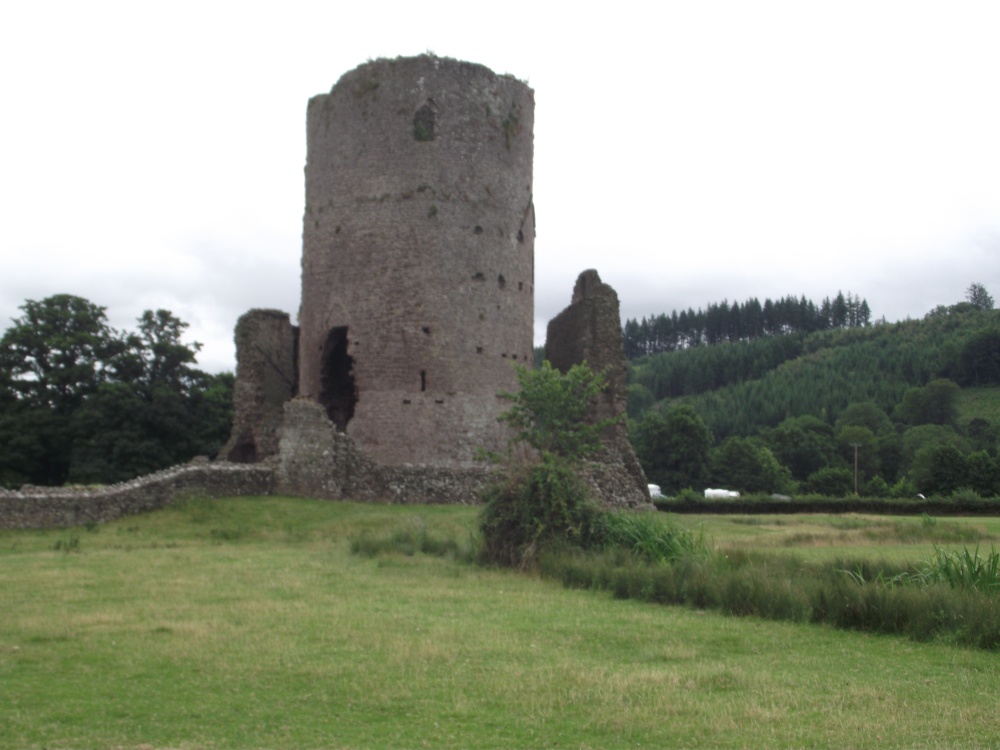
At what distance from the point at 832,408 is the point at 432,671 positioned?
9888cm

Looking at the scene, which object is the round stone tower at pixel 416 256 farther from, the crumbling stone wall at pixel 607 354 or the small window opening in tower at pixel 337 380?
the crumbling stone wall at pixel 607 354

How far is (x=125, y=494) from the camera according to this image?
1903 cm

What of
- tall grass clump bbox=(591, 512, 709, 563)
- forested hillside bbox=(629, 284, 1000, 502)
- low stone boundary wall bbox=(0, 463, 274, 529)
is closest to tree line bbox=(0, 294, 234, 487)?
low stone boundary wall bbox=(0, 463, 274, 529)

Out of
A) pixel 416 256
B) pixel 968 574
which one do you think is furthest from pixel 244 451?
pixel 968 574

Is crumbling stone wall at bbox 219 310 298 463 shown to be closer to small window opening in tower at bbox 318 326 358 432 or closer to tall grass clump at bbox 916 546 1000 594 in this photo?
small window opening in tower at bbox 318 326 358 432

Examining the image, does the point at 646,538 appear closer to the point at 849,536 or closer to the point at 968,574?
the point at 968,574

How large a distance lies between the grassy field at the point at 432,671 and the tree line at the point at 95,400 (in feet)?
68.4

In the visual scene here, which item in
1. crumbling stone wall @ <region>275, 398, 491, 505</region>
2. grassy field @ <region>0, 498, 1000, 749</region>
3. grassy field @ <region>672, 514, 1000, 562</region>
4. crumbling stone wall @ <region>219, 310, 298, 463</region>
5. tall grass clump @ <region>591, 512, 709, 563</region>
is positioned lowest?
grassy field @ <region>0, 498, 1000, 749</region>

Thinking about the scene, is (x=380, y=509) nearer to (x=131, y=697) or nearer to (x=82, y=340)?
(x=131, y=697)

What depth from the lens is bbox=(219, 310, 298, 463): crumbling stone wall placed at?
2566 cm

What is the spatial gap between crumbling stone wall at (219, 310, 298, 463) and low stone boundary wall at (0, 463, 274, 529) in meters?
3.01

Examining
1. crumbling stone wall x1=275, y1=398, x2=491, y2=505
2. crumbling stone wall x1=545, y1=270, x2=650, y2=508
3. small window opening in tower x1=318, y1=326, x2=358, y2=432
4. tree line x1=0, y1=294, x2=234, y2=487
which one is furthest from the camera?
tree line x1=0, y1=294, x2=234, y2=487

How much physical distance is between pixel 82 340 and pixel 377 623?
28.8 m

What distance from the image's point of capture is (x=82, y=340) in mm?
34438
